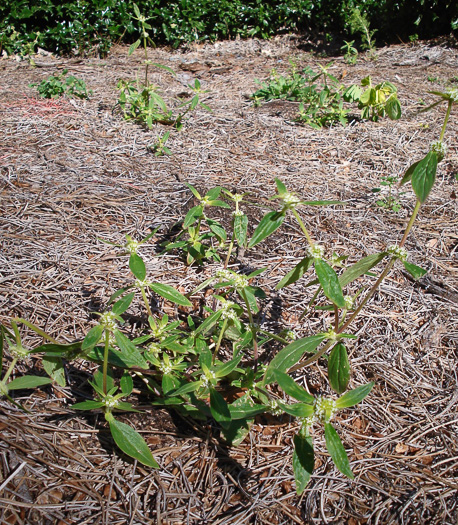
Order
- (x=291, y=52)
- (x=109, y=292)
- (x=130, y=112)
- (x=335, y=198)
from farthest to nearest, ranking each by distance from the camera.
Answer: (x=291, y=52)
(x=130, y=112)
(x=335, y=198)
(x=109, y=292)

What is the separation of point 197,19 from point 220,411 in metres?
6.29

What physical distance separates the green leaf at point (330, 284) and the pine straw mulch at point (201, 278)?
638mm

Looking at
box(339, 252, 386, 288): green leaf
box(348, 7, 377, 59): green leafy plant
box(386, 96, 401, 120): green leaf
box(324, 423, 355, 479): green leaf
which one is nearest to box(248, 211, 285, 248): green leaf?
box(339, 252, 386, 288): green leaf

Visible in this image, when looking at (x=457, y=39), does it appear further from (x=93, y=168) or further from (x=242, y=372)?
(x=242, y=372)

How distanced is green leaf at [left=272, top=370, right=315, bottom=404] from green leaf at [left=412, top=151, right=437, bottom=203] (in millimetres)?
593

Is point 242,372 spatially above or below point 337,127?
below

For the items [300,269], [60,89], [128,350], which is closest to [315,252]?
[300,269]

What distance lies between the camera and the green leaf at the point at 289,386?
1110 millimetres

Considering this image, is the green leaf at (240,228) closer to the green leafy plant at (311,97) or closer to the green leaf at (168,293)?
the green leaf at (168,293)

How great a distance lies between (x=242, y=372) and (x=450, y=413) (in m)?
0.83

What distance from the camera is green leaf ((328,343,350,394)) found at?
4.07ft

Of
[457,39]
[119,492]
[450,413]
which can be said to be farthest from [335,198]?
[457,39]

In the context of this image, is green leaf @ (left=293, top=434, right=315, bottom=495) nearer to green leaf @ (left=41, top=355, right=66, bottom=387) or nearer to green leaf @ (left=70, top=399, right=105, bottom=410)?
green leaf @ (left=70, top=399, right=105, bottom=410)

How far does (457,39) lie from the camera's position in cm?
568
